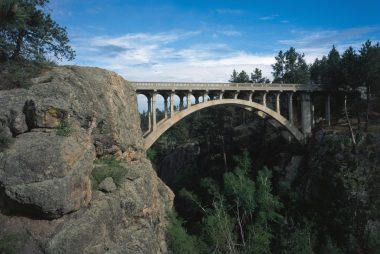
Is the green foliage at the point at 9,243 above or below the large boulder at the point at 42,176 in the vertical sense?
below

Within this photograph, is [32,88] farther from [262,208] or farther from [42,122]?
[262,208]

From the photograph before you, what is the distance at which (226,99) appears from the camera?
33.2 meters

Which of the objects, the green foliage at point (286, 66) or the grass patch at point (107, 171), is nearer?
the grass patch at point (107, 171)

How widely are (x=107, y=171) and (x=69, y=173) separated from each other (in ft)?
11.5

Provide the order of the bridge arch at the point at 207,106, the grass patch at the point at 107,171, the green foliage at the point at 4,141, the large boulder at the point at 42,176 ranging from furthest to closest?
the bridge arch at the point at 207,106, the grass patch at the point at 107,171, the green foliage at the point at 4,141, the large boulder at the point at 42,176

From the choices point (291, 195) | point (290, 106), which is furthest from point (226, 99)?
point (291, 195)

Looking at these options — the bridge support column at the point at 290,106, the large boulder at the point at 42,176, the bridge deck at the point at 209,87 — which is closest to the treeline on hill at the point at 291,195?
the bridge support column at the point at 290,106

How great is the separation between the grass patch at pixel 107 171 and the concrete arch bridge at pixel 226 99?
7.48 metres

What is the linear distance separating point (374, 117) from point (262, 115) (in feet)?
42.8

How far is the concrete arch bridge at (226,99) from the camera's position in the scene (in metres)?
28.5

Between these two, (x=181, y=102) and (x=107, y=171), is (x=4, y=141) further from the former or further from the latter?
(x=181, y=102)

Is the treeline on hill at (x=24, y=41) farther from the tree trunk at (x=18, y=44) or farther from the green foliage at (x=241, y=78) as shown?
the green foliage at (x=241, y=78)

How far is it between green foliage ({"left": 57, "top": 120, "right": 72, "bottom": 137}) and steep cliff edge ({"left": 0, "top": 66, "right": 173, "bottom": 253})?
0.04 m

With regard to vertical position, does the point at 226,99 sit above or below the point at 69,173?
above
